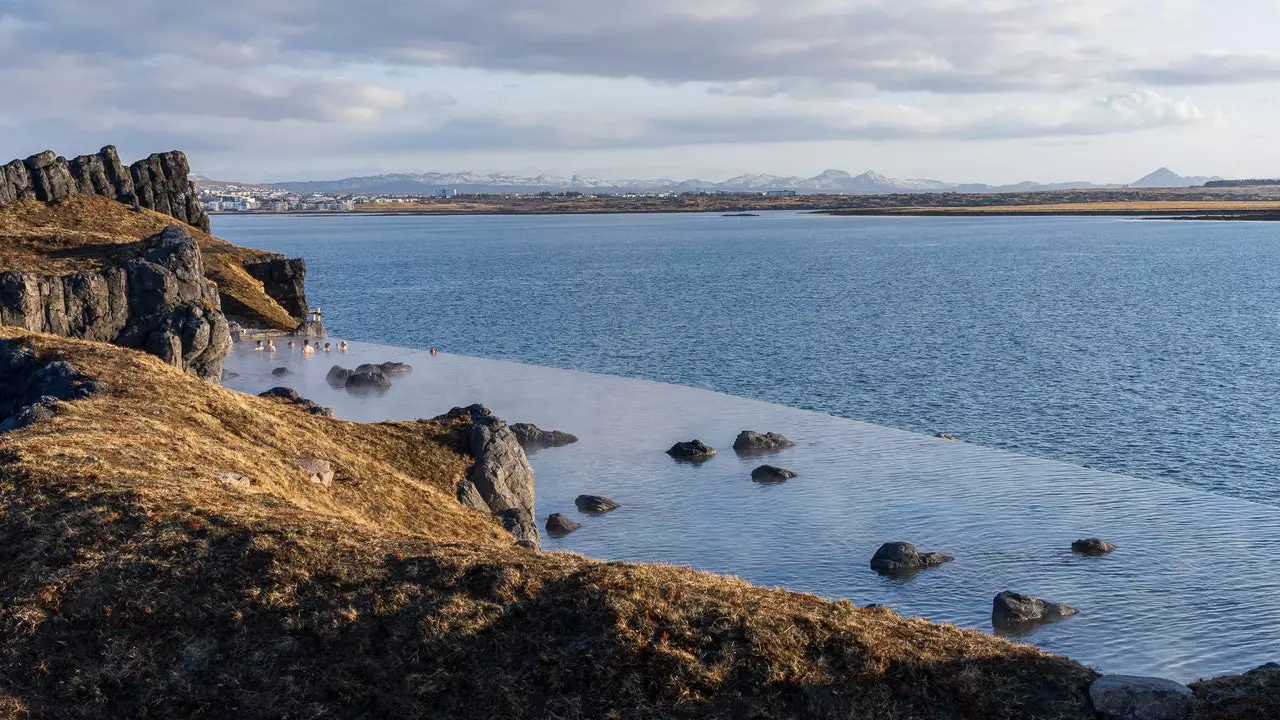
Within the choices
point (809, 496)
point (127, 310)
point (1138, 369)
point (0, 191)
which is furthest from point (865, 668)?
point (0, 191)

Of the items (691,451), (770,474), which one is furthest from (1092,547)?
(691,451)

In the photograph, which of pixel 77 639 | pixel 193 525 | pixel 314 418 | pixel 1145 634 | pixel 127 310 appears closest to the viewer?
pixel 77 639

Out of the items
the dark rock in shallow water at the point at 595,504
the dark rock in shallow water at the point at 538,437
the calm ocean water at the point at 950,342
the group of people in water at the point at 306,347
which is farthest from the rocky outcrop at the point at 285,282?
the dark rock in shallow water at the point at 595,504

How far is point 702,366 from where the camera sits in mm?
91375

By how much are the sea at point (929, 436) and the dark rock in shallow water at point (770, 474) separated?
0.64 meters

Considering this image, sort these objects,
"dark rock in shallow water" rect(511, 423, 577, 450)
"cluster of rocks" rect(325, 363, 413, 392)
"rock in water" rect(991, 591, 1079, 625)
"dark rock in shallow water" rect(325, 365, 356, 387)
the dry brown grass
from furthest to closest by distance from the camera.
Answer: the dry brown grass < "dark rock in shallow water" rect(325, 365, 356, 387) < "cluster of rocks" rect(325, 363, 413, 392) < "dark rock in shallow water" rect(511, 423, 577, 450) < "rock in water" rect(991, 591, 1079, 625)

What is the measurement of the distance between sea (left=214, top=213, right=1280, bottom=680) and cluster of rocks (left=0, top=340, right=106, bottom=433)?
19010mm

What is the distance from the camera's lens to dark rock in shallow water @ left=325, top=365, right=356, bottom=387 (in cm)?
7712

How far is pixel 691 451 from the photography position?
57.6 m

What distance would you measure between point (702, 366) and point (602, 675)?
73253 millimetres

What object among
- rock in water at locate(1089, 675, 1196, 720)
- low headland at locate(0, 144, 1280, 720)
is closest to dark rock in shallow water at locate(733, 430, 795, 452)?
low headland at locate(0, 144, 1280, 720)

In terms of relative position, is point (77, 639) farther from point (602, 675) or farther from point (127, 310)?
point (127, 310)

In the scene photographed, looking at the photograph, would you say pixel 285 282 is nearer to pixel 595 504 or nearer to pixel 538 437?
pixel 538 437

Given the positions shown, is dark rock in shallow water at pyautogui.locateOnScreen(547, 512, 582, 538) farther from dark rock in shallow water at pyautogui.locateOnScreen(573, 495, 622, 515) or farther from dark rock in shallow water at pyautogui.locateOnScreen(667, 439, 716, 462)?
dark rock in shallow water at pyautogui.locateOnScreen(667, 439, 716, 462)
